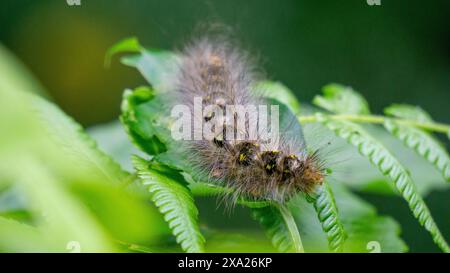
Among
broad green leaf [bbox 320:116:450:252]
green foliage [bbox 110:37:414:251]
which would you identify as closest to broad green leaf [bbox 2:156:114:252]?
green foliage [bbox 110:37:414:251]

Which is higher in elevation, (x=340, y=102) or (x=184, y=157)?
(x=340, y=102)

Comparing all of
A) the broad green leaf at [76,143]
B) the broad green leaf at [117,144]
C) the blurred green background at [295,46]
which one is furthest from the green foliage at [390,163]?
the blurred green background at [295,46]

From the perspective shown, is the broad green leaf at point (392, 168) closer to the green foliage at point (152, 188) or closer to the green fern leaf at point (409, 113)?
the green foliage at point (152, 188)

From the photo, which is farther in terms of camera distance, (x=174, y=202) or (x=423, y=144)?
(x=423, y=144)

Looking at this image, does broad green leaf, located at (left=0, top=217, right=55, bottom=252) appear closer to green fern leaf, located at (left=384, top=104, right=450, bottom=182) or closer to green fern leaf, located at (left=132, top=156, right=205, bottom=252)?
green fern leaf, located at (left=132, top=156, right=205, bottom=252)

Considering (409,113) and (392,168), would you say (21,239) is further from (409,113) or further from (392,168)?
(409,113)

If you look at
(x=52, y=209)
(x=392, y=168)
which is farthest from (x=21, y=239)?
(x=392, y=168)
